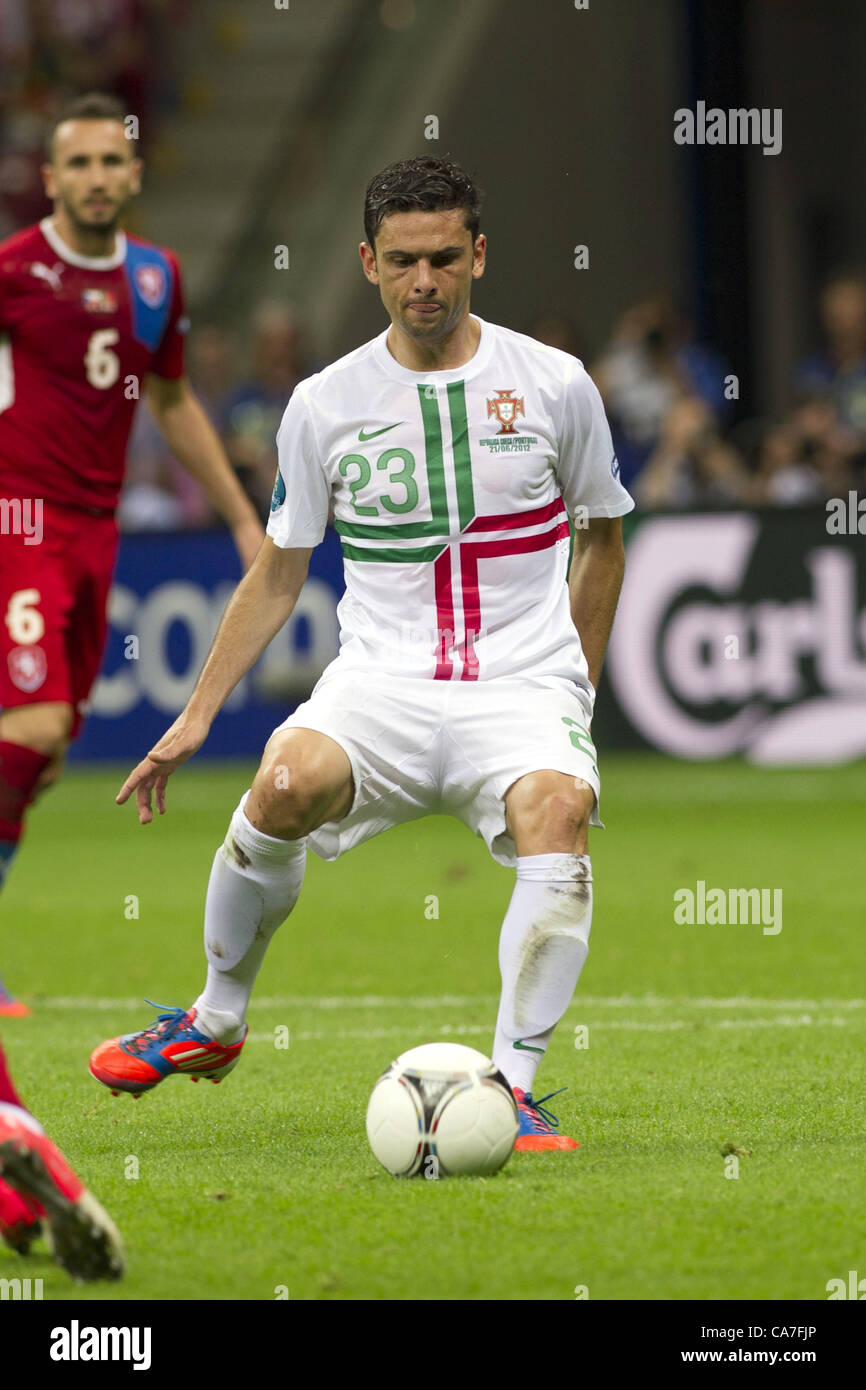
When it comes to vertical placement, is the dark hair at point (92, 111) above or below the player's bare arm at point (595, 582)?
above

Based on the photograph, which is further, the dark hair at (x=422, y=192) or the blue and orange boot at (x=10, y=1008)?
the blue and orange boot at (x=10, y=1008)

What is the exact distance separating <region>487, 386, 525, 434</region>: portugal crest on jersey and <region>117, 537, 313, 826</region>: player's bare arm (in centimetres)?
54

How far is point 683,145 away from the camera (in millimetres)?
20250

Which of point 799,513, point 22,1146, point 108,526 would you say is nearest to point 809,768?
point 799,513

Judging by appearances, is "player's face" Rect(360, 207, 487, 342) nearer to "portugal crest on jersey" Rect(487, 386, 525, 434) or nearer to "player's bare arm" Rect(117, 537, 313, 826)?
"portugal crest on jersey" Rect(487, 386, 525, 434)

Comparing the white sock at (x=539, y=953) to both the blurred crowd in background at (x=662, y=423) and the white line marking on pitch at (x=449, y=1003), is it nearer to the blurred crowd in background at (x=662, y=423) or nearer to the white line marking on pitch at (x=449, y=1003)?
the white line marking on pitch at (x=449, y=1003)

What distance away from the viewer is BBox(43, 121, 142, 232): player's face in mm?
6723

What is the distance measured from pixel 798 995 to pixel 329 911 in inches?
109

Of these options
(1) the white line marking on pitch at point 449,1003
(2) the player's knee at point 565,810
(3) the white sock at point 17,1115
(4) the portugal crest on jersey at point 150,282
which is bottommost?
(3) the white sock at point 17,1115

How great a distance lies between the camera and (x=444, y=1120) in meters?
4.61

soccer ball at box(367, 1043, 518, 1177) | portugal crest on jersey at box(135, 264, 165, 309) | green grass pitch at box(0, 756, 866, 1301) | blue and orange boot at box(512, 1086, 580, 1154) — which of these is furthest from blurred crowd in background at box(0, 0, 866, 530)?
soccer ball at box(367, 1043, 518, 1177)

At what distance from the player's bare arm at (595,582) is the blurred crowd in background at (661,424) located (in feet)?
26.0

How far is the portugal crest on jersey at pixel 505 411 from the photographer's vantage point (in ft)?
17.2

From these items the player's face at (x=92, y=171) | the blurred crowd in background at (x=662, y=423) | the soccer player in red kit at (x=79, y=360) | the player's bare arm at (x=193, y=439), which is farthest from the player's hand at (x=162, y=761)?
the blurred crowd in background at (x=662, y=423)
